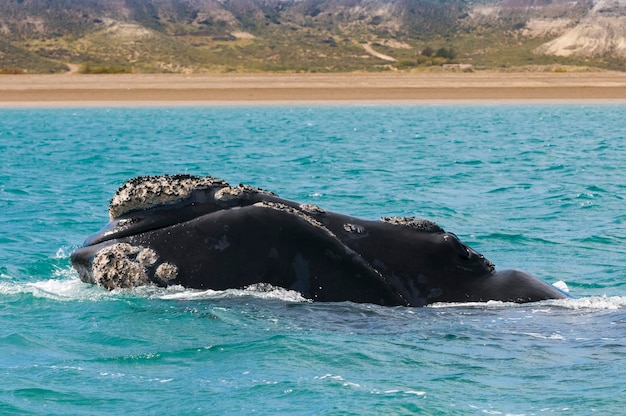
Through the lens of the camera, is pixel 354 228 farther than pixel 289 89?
No

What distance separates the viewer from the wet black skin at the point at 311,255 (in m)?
7.83

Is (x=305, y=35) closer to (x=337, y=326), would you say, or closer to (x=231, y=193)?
(x=231, y=193)

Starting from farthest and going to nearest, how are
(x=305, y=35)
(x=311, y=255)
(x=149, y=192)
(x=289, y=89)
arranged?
1. (x=305, y=35)
2. (x=289, y=89)
3. (x=149, y=192)
4. (x=311, y=255)

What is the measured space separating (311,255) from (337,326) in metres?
0.60

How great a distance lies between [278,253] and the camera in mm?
7836

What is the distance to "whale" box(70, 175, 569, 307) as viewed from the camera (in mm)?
7832

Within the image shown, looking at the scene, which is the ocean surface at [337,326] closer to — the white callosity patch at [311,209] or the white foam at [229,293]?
the white foam at [229,293]

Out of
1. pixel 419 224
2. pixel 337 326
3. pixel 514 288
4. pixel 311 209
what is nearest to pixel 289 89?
pixel 311 209

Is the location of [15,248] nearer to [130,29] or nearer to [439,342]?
[439,342]

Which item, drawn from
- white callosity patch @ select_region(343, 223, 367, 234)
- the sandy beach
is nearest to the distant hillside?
the sandy beach

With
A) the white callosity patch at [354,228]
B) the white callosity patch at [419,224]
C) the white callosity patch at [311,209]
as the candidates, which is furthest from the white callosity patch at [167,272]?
the white callosity patch at [419,224]

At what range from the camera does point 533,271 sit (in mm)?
11891

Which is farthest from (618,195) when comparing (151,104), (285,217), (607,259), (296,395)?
(151,104)

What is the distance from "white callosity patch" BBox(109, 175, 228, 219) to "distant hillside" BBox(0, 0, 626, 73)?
7550 cm
